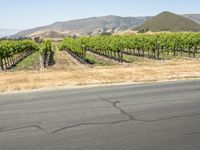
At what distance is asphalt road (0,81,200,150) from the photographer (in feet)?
28.9

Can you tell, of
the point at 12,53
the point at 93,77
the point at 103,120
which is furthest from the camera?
the point at 12,53

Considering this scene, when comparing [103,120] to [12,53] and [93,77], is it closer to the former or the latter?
[93,77]

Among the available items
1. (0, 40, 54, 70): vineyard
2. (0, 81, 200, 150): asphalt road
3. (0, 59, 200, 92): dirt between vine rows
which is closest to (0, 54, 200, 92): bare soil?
(0, 59, 200, 92): dirt between vine rows

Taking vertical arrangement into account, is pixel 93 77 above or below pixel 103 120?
below

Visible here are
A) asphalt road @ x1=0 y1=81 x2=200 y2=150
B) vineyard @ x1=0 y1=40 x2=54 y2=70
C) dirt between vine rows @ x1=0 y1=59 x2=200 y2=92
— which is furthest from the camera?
vineyard @ x1=0 y1=40 x2=54 y2=70

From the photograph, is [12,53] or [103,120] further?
[12,53]

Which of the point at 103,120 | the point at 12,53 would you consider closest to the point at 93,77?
the point at 103,120

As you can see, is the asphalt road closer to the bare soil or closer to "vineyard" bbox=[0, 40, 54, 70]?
the bare soil

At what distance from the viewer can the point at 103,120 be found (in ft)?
35.9

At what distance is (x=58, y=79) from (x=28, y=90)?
358 centimetres

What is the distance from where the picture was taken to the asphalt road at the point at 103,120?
28.9 ft

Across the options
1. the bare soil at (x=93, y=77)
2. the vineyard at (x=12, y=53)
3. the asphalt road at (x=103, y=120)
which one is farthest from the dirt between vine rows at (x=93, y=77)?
the vineyard at (x=12, y=53)

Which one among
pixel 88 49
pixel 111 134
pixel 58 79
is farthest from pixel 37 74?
pixel 88 49

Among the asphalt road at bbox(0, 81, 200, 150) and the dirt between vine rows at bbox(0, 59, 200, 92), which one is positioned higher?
the asphalt road at bbox(0, 81, 200, 150)
